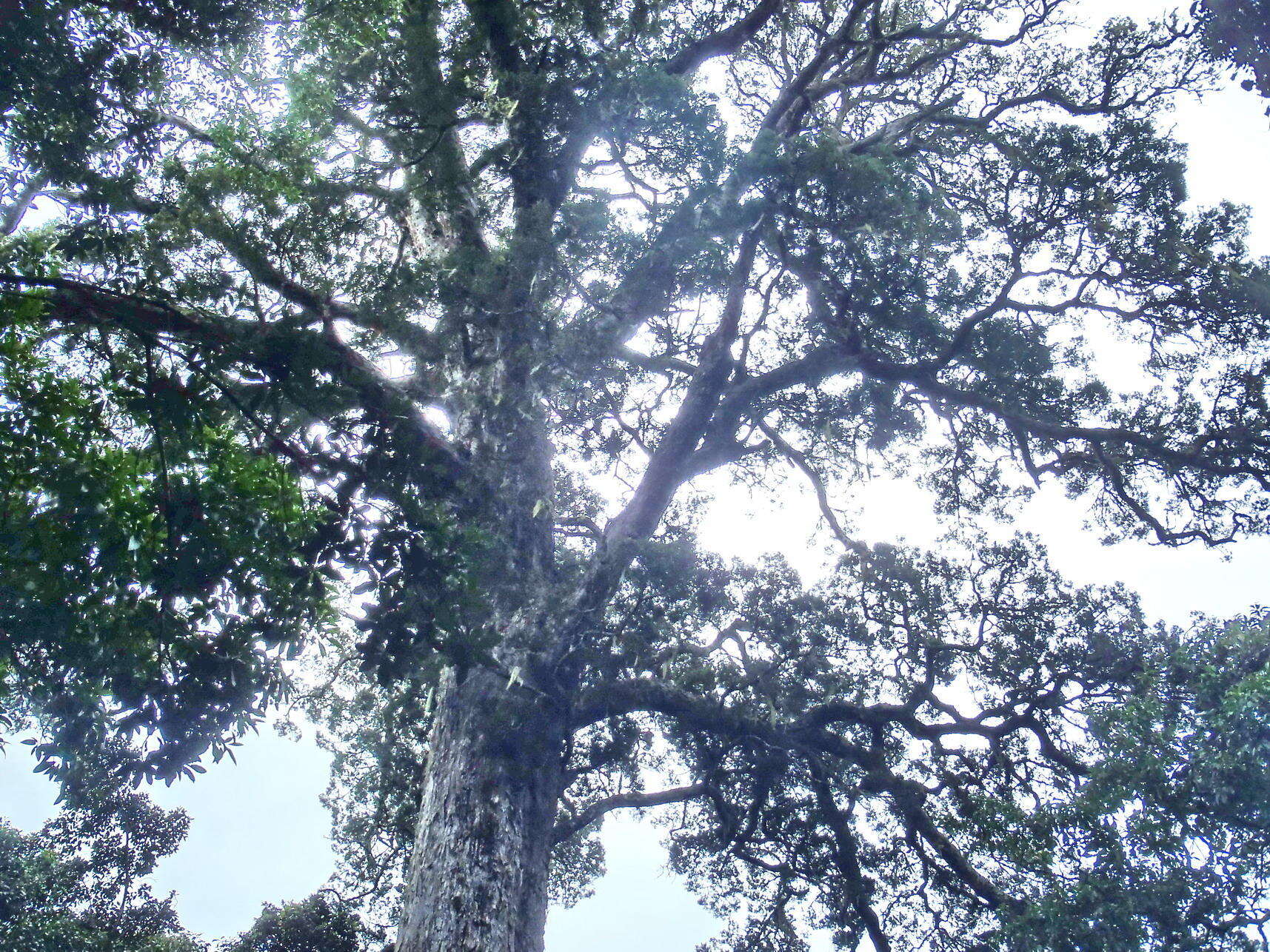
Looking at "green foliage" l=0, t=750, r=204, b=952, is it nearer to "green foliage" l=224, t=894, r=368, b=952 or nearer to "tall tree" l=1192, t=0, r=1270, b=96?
"green foliage" l=224, t=894, r=368, b=952

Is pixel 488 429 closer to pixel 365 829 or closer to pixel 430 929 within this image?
pixel 430 929

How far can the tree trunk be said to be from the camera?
4969 mm

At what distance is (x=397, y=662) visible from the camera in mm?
3326

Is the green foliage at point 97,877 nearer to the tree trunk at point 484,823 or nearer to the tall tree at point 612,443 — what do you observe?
the tall tree at point 612,443

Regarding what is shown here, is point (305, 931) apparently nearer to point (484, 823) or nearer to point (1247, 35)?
point (484, 823)

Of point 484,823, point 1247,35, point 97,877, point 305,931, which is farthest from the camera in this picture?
point 97,877

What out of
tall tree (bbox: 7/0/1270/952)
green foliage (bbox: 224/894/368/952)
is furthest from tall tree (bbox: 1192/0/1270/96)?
green foliage (bbox: 224/894/368/952)

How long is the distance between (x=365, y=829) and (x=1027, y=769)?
6.58 meters

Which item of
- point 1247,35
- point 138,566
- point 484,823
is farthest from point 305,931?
point 1247,35

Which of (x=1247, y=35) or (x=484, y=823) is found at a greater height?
(x=1247, y=35)

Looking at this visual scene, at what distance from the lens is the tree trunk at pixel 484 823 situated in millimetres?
4969

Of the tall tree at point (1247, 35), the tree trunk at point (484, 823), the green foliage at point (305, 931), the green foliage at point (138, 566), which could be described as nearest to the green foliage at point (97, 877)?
the green foliage at point (305, 931)

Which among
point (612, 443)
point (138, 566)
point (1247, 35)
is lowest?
point (138, 566)

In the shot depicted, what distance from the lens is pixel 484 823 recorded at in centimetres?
534
